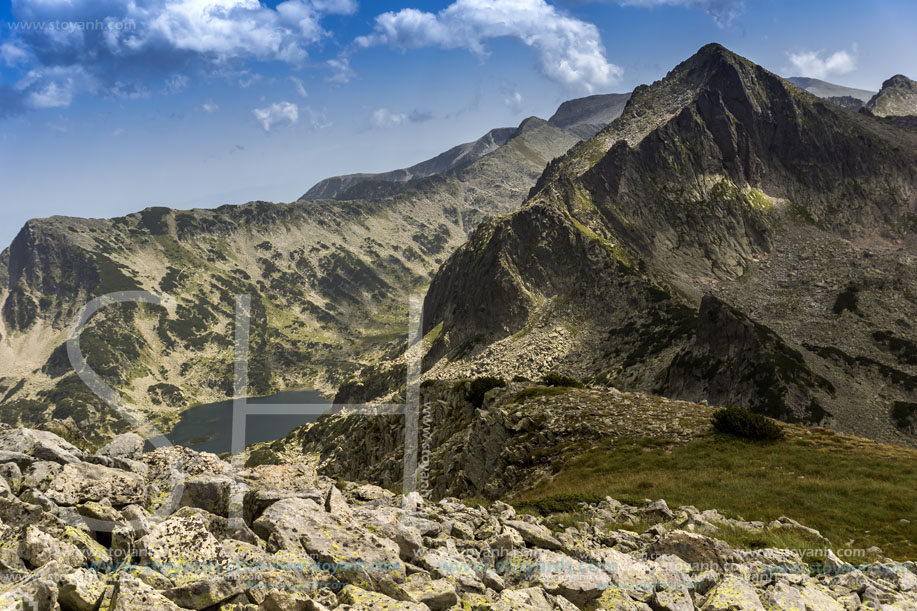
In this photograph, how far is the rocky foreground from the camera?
9516mm

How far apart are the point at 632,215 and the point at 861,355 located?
3628 inches

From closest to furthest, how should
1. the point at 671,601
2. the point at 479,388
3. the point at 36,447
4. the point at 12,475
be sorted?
the point at 671,601, the point at 12,475, the point at 36,447, the point at 479,388

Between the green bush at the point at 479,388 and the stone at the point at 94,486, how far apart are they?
1821 inches

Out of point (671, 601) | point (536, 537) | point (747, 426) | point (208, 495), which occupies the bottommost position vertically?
point (747, 426)

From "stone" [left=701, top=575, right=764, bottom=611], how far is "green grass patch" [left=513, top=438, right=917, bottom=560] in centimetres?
1285

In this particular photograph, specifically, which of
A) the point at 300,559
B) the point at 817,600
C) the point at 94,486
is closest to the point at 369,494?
the point at 94,486

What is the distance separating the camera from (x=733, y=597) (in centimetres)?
1122

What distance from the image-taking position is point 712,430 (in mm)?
41344

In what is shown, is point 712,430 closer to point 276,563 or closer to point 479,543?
point 479,543

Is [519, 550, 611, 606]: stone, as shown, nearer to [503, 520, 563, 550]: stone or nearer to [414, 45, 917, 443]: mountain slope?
[503, 520, 563, 550]: stone

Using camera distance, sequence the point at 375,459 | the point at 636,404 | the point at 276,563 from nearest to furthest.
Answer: the point at 276,563 < the point at 636,404 < the point at 375,459

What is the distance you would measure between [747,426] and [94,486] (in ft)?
134

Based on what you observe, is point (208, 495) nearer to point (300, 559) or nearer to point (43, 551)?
point (43, 551)

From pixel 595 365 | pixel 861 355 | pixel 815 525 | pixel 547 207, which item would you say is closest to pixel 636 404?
pixel 815 525
